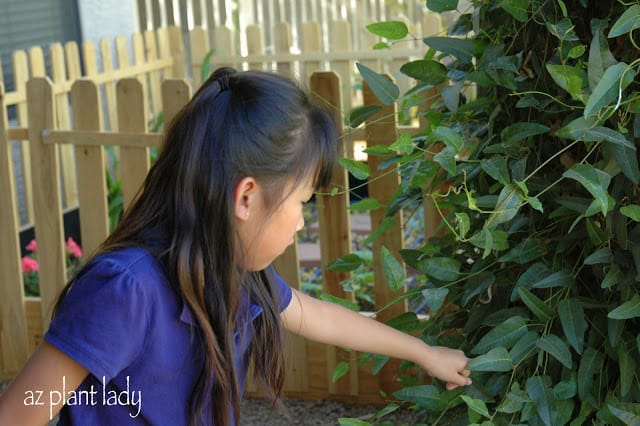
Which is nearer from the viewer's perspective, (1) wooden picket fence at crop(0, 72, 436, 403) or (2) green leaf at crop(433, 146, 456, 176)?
(2) green leaf at crop(433, 146, 456, 176)

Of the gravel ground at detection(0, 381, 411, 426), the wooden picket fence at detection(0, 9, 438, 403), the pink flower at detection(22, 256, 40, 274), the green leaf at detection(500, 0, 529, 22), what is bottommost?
the gravel ground at detection(0, 381, 411, 426)

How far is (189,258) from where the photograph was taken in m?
1.55

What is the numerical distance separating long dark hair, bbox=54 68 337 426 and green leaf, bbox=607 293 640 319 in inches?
21.2

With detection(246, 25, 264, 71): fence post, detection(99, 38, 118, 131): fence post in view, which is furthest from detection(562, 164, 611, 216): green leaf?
detection(246, 25, 264, 71): fence post

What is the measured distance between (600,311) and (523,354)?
5.8 inches

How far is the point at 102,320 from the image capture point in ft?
4.73

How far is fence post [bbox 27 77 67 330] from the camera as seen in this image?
3889 mm

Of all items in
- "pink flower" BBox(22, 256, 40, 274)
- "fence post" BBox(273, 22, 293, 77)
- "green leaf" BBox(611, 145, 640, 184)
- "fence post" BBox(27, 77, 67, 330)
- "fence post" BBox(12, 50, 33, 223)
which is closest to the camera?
"green leaf" BBox(611, 145, 640, 184)

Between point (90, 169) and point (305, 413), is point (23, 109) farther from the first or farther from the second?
point (305, 413)

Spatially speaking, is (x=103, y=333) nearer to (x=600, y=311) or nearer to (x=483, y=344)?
(x=483, y=344)

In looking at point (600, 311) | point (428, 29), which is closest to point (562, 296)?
point (600, 311)

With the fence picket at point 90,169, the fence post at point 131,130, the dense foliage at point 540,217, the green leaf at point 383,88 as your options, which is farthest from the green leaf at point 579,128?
the fence picket at point 90,169

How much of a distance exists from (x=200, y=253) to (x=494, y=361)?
0.49 metres

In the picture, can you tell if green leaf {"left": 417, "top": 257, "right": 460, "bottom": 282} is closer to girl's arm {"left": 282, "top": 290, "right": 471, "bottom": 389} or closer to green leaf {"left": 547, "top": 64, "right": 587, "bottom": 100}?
girl's arm {"left": 282, "top": 290, "right": 471, "bottom": 389}
